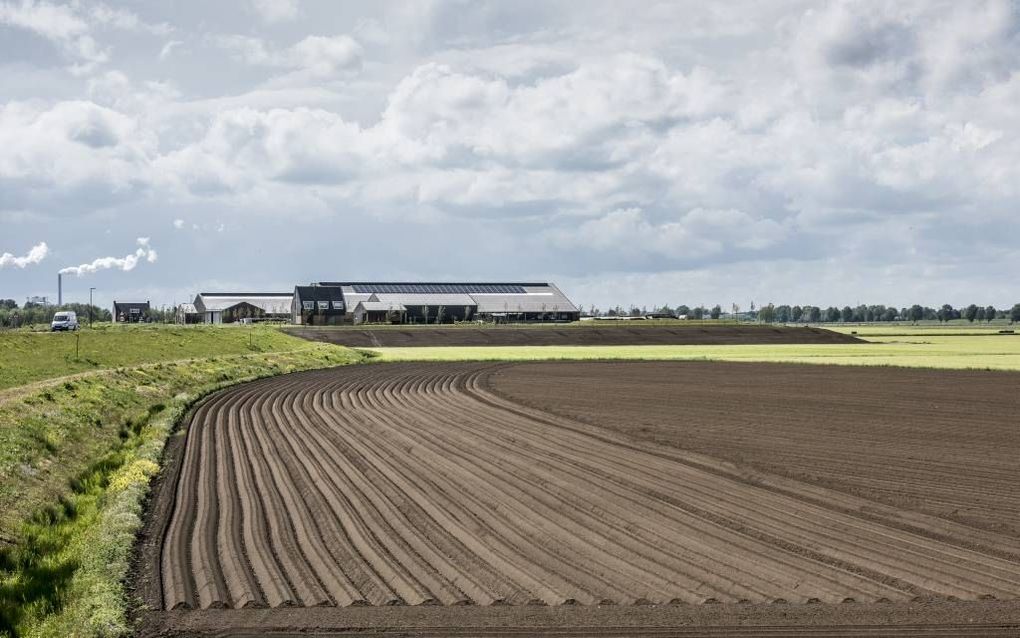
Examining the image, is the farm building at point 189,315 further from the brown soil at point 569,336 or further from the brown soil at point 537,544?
the brown soil at point 537,544

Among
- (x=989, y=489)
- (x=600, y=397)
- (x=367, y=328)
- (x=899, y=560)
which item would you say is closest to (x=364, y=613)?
(x=899, y=560)

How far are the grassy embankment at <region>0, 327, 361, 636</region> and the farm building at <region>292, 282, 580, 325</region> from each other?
98092 mm

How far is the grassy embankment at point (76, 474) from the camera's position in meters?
14.6

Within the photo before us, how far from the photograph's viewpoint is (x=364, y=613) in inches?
535

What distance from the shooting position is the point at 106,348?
66688 millimetres

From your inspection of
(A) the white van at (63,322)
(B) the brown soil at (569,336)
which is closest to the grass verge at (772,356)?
(B) the brown soil at (569,336)

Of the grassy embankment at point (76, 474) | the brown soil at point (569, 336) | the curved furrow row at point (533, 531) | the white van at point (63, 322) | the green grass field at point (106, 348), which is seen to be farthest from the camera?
the brown soil at point (569, 336)

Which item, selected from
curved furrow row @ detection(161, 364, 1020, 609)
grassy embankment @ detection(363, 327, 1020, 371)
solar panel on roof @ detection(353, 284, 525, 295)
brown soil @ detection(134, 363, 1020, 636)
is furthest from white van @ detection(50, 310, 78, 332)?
solar panel on roof @ detection(353, 284, 525, 295)

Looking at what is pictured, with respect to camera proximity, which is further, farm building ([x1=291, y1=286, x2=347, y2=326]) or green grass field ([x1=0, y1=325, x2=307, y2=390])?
farm building ([x1=291, y1=286, x2=347, y2=326])

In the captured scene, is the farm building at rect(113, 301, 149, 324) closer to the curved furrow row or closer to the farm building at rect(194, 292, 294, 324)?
the farm building at rect(194, 292, 294, 324)

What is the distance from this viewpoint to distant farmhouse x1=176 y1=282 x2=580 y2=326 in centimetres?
16075

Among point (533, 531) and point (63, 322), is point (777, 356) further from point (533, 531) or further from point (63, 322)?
point (533, 531)

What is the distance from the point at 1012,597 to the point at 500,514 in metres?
9.34

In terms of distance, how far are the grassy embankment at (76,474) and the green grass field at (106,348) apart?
0.99 ft
